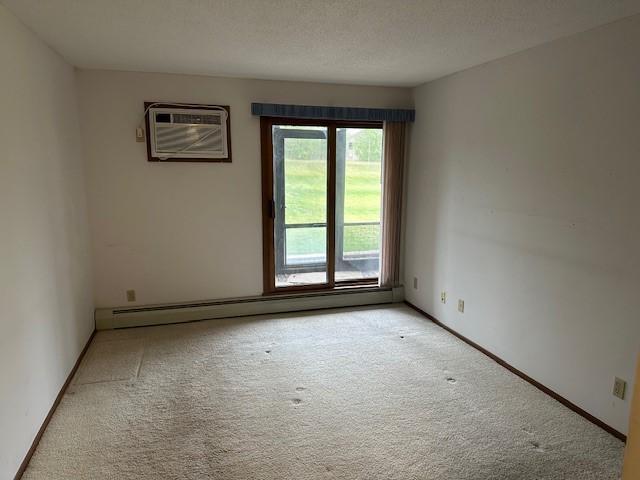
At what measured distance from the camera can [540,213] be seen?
2.78 metres

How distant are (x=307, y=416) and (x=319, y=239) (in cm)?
220

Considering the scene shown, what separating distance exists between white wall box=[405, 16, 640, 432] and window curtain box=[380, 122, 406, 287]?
19.2 inches

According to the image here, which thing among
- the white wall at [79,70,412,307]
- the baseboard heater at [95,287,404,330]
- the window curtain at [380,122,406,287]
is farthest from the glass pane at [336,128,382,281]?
the white wall at [79,70,412,307]

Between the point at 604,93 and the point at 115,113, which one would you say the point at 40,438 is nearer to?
the point at 115,113

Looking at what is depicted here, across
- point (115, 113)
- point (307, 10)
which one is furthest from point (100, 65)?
point (307, 10)

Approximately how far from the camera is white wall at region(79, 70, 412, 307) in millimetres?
3613

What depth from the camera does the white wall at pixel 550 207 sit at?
2260 mm

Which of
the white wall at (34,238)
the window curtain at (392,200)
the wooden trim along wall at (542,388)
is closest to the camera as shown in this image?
the white wall at (34,238)

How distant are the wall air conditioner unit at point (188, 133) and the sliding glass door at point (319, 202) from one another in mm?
421

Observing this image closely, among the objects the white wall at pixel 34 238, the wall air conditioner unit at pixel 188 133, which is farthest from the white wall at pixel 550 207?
the white wall at pixel 34 238

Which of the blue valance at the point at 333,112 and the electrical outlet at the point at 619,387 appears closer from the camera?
the electrical outlet at the point at 619,387

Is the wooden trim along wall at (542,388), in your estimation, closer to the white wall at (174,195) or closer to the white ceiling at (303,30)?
the white wall at (174,195)

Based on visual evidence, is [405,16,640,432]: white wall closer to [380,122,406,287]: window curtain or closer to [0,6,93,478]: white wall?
[380,122,406,287]: window curtain

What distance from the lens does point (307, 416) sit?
249cm
